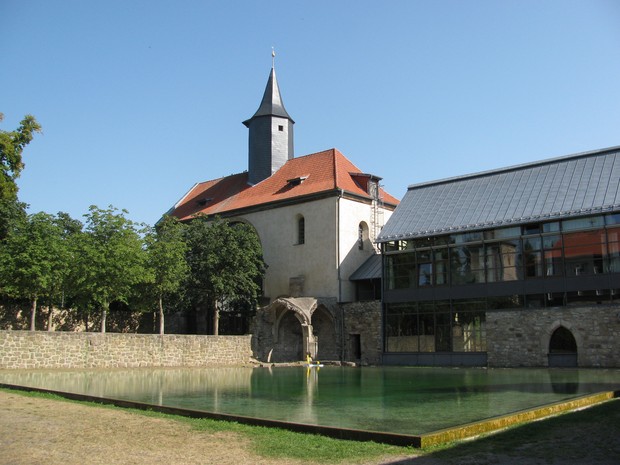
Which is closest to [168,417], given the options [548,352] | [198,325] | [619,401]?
[619,401]

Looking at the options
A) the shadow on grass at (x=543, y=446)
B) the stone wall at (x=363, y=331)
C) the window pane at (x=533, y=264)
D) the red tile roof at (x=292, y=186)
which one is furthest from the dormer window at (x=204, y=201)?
the shadow on grass at (x=543, y=446)

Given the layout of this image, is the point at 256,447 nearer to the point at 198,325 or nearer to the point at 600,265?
the point at 600,265

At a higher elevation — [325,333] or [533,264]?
[533,264]

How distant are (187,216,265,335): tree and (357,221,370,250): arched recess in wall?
258 inches

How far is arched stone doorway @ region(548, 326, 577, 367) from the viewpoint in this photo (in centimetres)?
2814

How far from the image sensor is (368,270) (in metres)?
39.1

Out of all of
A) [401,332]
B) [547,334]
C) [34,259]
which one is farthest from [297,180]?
[547,334]

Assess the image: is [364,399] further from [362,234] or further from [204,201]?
[204,201]

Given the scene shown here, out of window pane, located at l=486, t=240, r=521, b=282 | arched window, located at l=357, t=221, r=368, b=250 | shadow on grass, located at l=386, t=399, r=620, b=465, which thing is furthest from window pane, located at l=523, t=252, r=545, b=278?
shadow on grass, located at l=386, t=399, r=620, b=465

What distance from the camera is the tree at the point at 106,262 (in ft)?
104

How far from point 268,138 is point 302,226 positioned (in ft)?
28.0

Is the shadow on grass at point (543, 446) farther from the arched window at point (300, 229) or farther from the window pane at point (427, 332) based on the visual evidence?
the arched window at point (300, 229)

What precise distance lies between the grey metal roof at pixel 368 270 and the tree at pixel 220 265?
19.7ft

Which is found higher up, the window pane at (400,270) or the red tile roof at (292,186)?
the red tile roof at (292,186)
